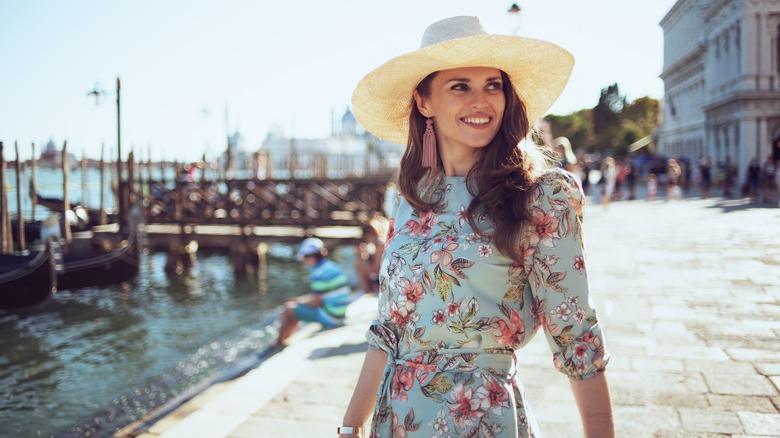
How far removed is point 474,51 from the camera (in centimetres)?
165

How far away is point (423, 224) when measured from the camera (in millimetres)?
1613

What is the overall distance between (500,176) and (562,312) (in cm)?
34

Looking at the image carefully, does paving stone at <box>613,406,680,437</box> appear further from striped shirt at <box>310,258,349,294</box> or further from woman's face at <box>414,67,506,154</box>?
striped shirt at <box>310,258,349,294</box>

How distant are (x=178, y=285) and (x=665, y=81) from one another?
154 feet

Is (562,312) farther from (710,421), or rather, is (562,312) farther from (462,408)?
(710,421)

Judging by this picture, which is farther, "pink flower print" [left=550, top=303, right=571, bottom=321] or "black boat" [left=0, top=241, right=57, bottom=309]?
"black boat" [left=0, top=241, right=57, bottom=309]

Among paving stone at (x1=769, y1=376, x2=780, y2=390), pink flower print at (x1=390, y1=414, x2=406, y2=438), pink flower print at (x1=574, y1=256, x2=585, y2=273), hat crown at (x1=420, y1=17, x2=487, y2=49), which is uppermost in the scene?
hat crown at (x1=420, y1=17, x2=487, y2=49)

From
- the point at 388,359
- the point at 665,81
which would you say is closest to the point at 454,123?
the point at 388,359

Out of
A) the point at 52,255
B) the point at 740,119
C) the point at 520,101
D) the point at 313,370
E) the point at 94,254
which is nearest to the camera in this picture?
the point at 520,101

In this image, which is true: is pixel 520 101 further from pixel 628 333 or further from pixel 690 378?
pixel 628 333

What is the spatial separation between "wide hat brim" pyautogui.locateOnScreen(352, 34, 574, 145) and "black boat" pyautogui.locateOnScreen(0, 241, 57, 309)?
10.7 m

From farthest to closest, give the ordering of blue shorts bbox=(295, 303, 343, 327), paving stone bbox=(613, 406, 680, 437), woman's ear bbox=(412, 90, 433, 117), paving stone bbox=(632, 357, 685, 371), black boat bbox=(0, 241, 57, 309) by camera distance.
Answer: black boat bbox=(0, 241, 57, 309) → blue shorts bbox=(295, 303, 343, 327) → paving stone bbox=(632, 357, 685, 371) → paving stone bbox=(613, 406, 680, 437) → woman's ear bbox=(412, 90, 433, 117)

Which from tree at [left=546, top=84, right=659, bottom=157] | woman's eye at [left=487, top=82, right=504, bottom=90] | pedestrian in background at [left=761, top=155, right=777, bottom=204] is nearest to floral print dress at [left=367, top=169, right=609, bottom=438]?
woman's eye at [left=487, top=82, right=504, bottom=90]

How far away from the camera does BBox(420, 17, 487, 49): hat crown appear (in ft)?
5.56
